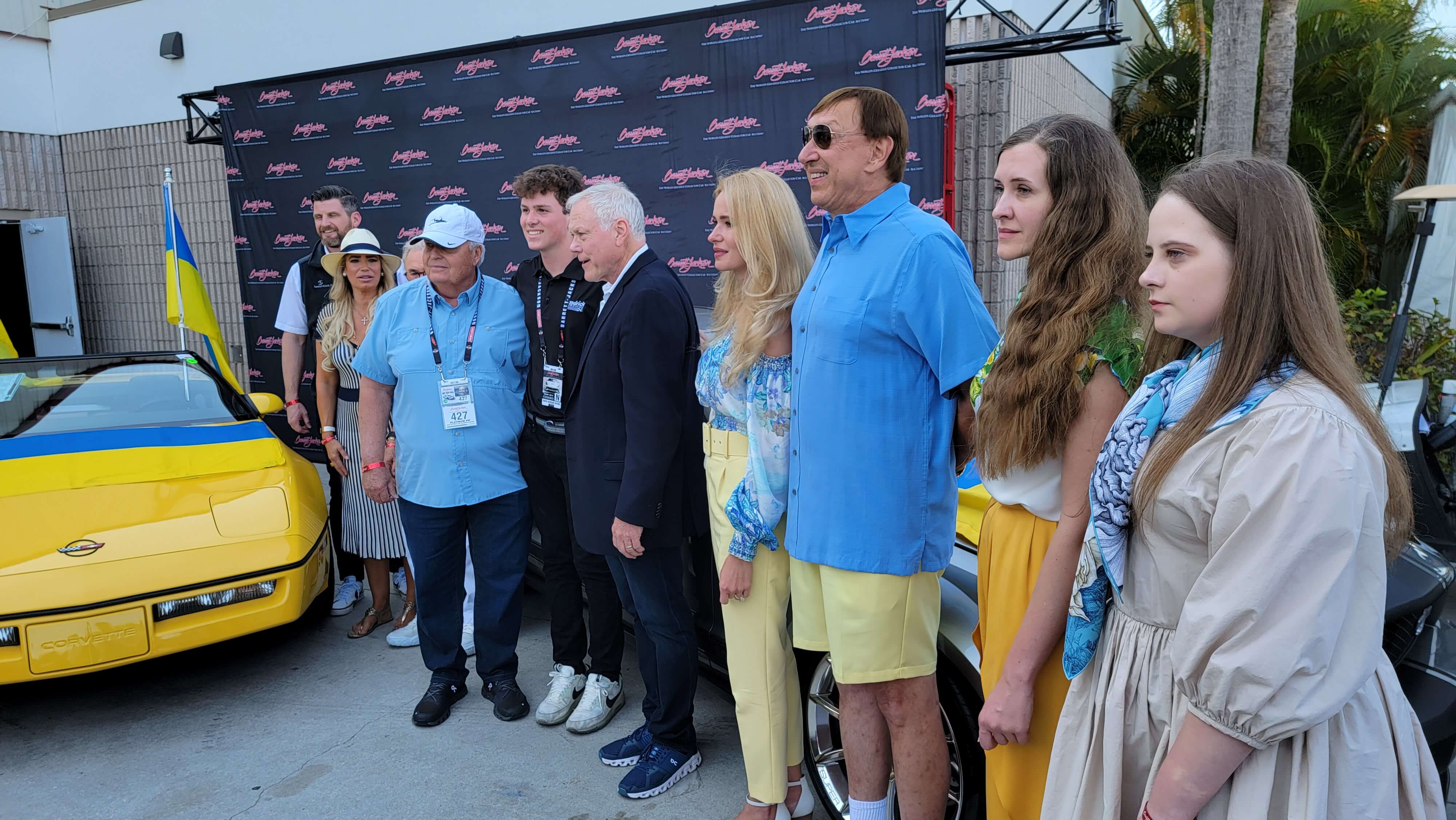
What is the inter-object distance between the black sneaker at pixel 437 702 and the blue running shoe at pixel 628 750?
Result: 70 cm

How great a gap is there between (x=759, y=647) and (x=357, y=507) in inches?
97.9

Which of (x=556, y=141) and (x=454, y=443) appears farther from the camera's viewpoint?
(x=556, y=141)

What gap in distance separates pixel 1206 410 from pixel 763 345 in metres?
1.20

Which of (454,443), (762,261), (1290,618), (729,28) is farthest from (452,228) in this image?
(729,28)

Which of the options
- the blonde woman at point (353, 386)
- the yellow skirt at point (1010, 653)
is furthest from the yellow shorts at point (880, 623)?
the blonde woman at point (353, 386)

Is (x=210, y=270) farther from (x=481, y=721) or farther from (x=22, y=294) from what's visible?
(x=481, y=721)

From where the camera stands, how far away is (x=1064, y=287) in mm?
1688

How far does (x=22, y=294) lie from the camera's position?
10.9 meters

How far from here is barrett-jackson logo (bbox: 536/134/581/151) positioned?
6879 millimetres

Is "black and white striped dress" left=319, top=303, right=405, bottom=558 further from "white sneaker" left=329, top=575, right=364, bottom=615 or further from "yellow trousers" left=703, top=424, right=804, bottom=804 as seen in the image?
"yellow trousers" left=703, top=424, right=804, bottom=804

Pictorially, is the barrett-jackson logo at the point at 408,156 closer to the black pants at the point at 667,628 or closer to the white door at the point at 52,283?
the white door at the point at 52,283

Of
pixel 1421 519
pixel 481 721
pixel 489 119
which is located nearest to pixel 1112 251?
pixel 481 721

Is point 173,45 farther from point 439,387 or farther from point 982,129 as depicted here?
point 439,387

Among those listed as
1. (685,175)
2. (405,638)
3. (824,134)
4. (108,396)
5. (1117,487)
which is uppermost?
(685,175)
